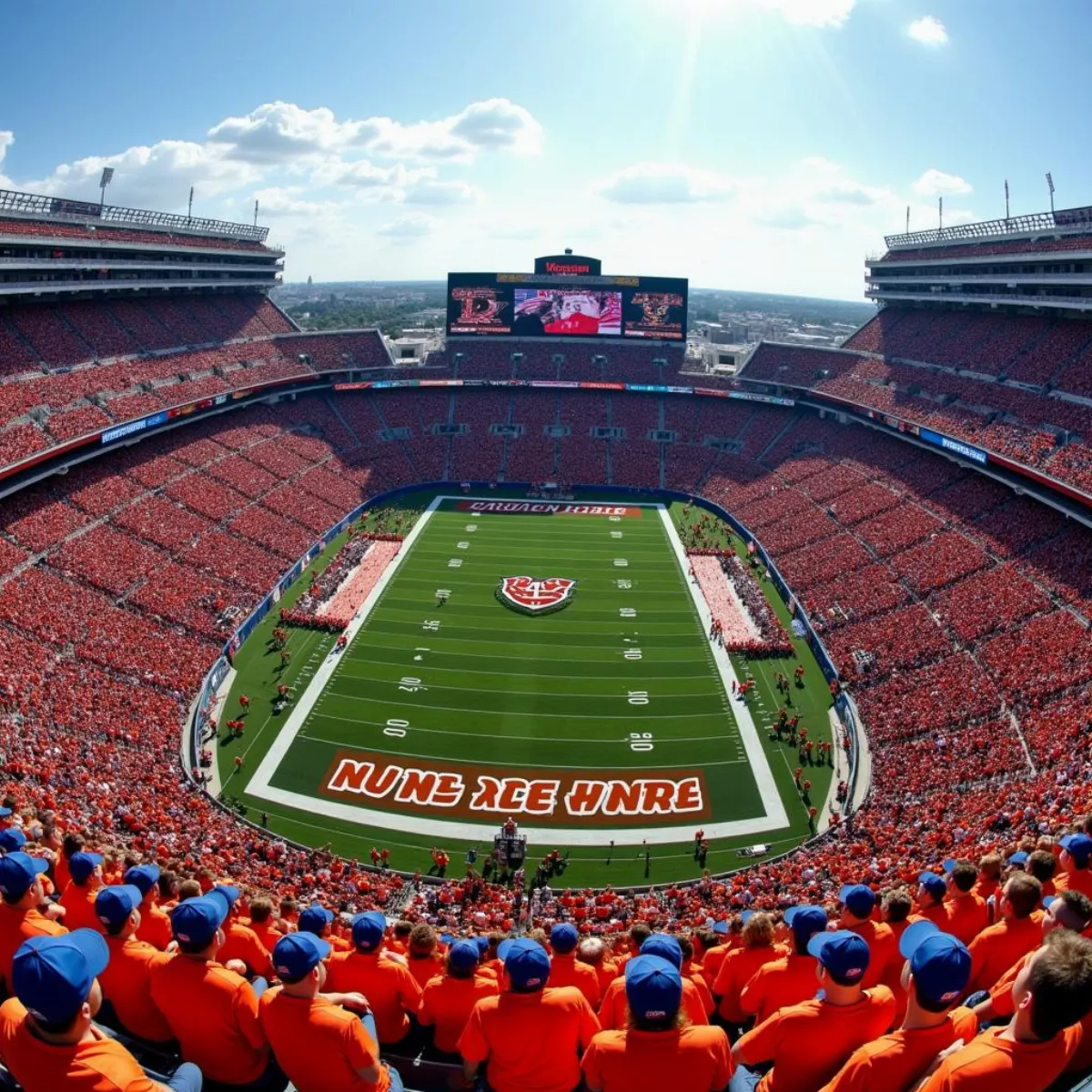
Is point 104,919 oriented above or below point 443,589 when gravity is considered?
above

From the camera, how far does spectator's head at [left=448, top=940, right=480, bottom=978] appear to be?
5973 millimetres

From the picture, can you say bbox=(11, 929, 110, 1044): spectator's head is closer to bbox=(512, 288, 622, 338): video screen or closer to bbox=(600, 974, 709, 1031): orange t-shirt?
bbox=(600, 974, 709, 1031): orange t-shirt

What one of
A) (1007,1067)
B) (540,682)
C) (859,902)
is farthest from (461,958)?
(540,682)

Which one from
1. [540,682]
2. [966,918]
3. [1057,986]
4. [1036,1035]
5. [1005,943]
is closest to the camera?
[1057,986]

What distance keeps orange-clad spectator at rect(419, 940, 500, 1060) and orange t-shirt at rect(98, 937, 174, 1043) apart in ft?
5.69

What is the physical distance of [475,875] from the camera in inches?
768

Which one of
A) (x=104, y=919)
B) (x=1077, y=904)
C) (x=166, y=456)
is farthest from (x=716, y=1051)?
(x=166, y=456)

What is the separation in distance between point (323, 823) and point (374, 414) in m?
40.2

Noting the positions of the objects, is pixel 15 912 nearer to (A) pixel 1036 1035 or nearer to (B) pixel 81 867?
(B) pixel 81 867

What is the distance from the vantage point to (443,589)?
37125mm

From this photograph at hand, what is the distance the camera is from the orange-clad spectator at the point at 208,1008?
4.81 meters

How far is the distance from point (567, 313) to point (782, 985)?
192 ft

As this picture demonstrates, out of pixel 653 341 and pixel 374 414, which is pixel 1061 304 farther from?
pixel 374 414

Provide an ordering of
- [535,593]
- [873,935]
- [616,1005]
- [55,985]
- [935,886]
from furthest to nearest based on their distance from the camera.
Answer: [535,593] → [935,886] → [873,935] → [616,1005] → [55,985]
